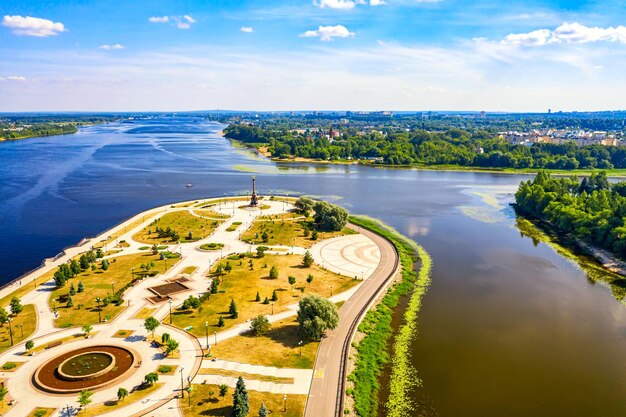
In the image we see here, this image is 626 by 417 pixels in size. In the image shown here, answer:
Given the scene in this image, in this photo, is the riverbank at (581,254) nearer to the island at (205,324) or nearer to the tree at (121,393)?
the island at (205,324)

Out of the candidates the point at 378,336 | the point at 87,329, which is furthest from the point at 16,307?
the point at 378,336

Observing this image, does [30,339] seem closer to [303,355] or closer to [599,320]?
[303,355]

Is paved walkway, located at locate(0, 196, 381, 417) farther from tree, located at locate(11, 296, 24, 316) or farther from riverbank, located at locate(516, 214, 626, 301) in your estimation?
riverbank, located at locate(516, 214, 626, 301)

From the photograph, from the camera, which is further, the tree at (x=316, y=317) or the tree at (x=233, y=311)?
the tree at (x=233, y=311)

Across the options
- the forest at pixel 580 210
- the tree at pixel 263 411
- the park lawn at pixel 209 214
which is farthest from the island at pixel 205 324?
the forest at pixel 580 210

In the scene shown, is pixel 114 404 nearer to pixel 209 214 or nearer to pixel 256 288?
pixel 256 288
